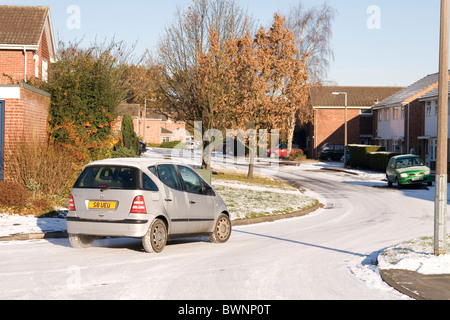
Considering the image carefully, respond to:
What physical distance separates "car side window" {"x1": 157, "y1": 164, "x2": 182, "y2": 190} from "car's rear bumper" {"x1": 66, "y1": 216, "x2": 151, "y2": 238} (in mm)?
1061

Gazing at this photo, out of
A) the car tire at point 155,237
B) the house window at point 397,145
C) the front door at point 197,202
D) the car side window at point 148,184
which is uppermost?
the house window at point 397,145

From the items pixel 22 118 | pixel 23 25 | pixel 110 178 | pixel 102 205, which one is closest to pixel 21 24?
pixel 23 25

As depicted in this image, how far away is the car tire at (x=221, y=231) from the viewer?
13281 mm

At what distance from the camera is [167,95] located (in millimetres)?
39344

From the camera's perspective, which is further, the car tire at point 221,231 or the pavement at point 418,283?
the car tire at point 221,231

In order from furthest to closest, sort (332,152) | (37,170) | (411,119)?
1. (332,152)
2. (411,119)
3. (37,170)

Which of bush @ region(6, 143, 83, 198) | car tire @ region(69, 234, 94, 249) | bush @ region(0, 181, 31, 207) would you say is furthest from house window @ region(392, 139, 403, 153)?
car tire @ region(69, 234, 94, 249)

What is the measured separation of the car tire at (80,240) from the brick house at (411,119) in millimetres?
38933

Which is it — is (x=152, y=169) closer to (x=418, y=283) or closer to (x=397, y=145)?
(x=418, y=283)

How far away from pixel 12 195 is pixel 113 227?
6.62m

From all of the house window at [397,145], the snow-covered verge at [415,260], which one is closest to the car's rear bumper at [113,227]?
the snow-covered verge at [415,260]

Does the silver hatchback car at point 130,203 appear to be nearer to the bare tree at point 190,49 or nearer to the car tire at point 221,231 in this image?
the car tire at point 221,231

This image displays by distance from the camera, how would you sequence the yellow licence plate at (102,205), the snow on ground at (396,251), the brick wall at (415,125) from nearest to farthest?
the snow on ground at (396,251)
the yellow licence plate at (102,205)
the brick wall at (415,125)

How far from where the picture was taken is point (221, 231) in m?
13.4
